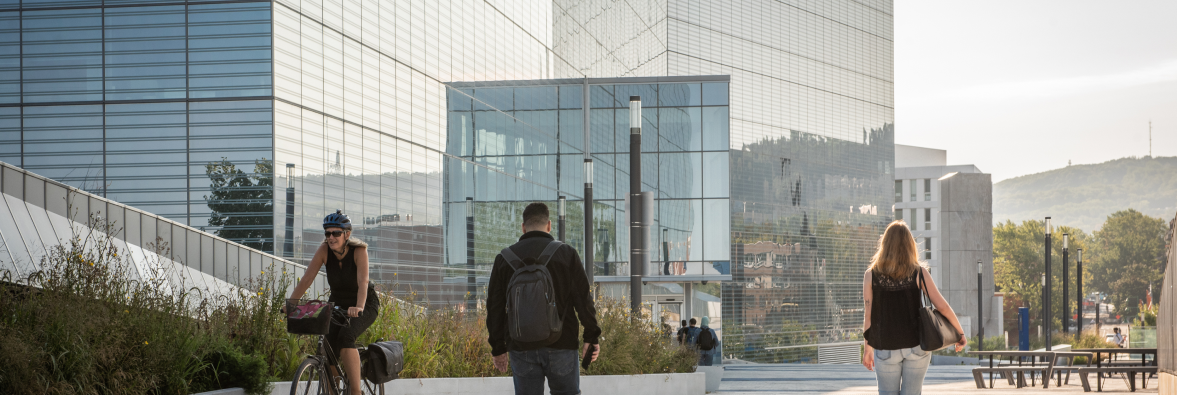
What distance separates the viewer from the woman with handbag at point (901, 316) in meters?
6.35

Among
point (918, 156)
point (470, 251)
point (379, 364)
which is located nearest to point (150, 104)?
point (379, 364)

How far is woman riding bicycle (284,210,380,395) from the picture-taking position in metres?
6.74

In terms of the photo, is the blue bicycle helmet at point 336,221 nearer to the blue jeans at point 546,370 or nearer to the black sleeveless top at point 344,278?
the black sleeveless top at point 344,278

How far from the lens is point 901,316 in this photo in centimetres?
637

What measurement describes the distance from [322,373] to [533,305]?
170 centimetres

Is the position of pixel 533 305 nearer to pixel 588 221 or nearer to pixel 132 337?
pixel 132 337

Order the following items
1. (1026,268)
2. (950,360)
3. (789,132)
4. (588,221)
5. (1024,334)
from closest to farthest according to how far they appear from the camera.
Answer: (588,221), (789,132), (1024,334), (950,360), (1026,268)

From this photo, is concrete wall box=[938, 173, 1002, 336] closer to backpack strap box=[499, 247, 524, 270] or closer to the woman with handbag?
the woman with handbag

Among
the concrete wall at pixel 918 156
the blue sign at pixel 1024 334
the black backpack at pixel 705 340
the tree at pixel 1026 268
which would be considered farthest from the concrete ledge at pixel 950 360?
the tree at pixel 1026 268

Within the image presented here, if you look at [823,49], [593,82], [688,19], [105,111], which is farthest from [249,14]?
[823,49]

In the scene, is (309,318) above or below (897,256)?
below

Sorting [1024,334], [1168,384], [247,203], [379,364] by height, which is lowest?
[1024,334]

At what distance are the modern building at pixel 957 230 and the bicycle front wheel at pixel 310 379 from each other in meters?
78.3

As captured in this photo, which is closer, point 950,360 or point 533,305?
point 533,305
